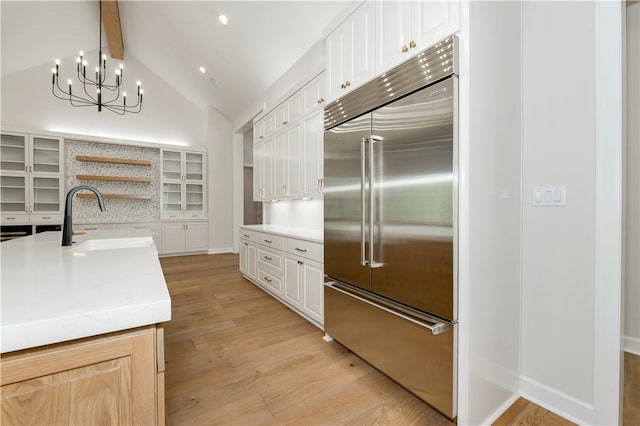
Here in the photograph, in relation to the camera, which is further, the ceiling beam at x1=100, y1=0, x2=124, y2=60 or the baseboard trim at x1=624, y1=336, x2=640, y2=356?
the ceiling beam at x1=100, y1=0, x2=124, y2=60

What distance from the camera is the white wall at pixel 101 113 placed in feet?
17.5

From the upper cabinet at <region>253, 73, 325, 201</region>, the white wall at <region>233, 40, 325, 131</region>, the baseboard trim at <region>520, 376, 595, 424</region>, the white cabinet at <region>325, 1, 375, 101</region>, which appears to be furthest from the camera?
the white wall at <region>233, 40, 325, 131</region>

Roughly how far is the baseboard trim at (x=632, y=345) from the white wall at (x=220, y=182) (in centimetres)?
675

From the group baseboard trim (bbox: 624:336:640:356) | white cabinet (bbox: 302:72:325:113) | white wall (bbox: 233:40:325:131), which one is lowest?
baseboard trim (bbox: 624:336:640:356)

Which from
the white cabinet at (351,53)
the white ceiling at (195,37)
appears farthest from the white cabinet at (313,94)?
the white ceiling at (195,37)

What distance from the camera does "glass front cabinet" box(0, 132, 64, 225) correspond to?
5039mm

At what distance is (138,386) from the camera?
2.29 ft

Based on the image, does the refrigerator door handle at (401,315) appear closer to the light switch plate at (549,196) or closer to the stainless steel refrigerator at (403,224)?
the stainless steel refrigerator at (403,224)

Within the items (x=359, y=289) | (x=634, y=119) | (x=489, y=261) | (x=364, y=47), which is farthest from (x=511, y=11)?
(x=359, y=289)

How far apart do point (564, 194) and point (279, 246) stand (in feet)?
8.37

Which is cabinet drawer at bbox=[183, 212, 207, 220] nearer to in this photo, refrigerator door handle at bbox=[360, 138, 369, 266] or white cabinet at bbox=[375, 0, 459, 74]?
refrigerator door handle at bbox=[360, 138, 369, 266]

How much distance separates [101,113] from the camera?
20.1 ft

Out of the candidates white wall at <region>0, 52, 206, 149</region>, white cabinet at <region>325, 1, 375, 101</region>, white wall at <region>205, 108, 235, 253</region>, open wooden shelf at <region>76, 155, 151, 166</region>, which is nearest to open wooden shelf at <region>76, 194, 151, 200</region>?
open wooden shelf at <region>76, 155, 151, 166</region>

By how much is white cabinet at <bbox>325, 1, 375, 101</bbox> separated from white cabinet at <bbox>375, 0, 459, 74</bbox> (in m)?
0.09
